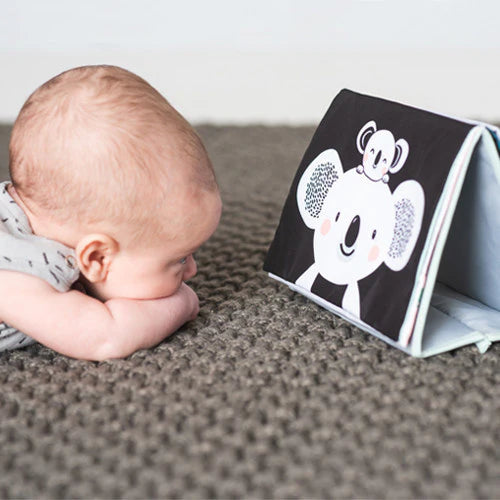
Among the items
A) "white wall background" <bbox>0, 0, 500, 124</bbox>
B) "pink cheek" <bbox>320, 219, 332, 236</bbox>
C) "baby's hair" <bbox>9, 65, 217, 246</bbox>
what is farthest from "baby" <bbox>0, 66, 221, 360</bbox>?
"white wall background" <bbox>0, 0, 500, 124</bbox>

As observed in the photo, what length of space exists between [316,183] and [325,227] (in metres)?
0.06

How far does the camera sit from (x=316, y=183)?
2.87 ft

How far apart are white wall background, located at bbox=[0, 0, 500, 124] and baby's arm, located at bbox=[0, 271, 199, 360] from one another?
45.7 inches

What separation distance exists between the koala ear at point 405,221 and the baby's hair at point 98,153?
0.20m

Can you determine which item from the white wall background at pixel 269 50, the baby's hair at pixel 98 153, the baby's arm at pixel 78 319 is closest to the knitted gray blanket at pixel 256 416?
the baby's arm at pixel 78 319

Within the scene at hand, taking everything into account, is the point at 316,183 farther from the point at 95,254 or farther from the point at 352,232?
the point at 95,254

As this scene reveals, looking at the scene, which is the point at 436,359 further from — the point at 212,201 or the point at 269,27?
the point at 269,27

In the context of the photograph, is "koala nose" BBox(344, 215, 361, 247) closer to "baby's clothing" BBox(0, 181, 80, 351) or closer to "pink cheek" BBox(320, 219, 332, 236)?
"pink cheek" BBox(320, 219, 332, 236)

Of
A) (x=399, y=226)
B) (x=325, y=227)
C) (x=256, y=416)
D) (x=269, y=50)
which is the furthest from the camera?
(x=269, y=50)

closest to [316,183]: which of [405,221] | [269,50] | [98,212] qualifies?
[405,221]

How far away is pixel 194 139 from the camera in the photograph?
0.77 metres

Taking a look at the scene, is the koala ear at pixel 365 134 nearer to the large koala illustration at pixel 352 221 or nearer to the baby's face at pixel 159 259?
the large koala illustration at pixel 352 221

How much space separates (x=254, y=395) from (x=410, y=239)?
0.71ft

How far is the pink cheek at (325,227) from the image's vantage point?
84cm
